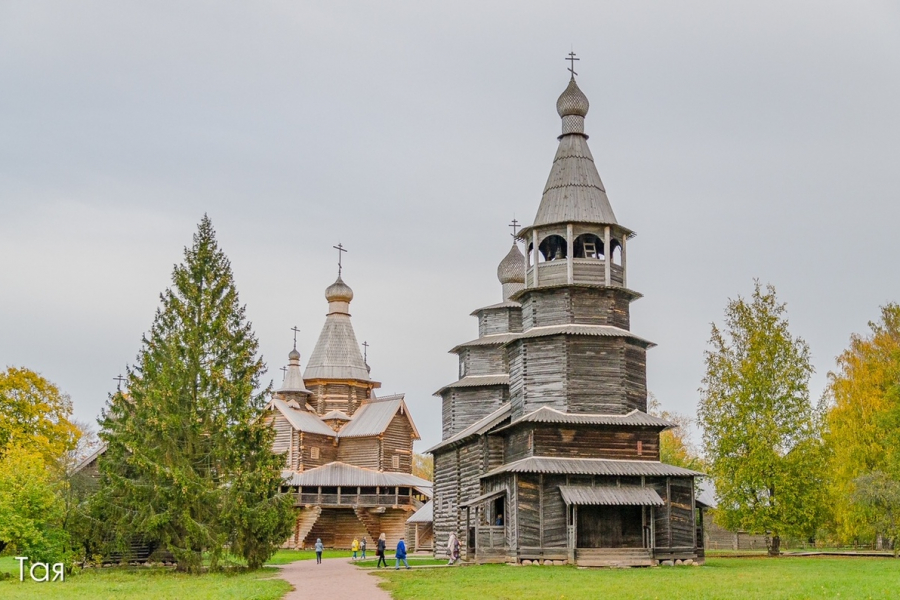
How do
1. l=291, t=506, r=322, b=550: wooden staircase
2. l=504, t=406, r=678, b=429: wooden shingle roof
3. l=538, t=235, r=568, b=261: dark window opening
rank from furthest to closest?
l=291, t=506, r=322, b=550: wooden staircase
l=538, t=235, r=568, b=261: dark window opening
l=504, t=406, r=678, b=429: wooden shingle roof

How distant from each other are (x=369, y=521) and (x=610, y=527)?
2608 cm

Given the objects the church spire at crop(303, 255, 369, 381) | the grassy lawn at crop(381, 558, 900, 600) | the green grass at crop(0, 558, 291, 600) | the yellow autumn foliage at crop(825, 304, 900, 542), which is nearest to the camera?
the grassy lawn at crop(381, 558, 900, 600)

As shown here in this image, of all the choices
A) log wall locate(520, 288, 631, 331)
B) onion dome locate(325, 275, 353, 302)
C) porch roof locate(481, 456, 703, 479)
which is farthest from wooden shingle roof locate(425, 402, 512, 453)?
onion dome locate(325, 275, 353, 302)

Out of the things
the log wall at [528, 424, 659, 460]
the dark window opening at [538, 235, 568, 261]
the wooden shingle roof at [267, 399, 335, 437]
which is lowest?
the log wall at [528, 424, 659, 460]

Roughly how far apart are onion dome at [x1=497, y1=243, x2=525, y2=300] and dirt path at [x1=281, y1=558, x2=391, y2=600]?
20825 mm

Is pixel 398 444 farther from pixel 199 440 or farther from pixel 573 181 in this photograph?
pixel 199 440

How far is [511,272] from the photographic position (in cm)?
5250

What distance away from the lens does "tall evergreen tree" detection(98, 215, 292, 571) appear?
3053 centimetres

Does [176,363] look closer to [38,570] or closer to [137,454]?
[137,454]

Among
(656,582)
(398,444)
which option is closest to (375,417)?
(398,444)

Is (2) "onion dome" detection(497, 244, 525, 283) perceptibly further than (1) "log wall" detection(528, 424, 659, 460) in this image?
Yes

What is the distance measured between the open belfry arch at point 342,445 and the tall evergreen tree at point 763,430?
23.1 meters

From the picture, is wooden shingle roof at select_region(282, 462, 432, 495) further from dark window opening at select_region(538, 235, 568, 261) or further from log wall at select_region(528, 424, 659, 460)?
log wall at select_region(528, 424, 659, 460)

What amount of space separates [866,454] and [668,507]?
54.6ft
